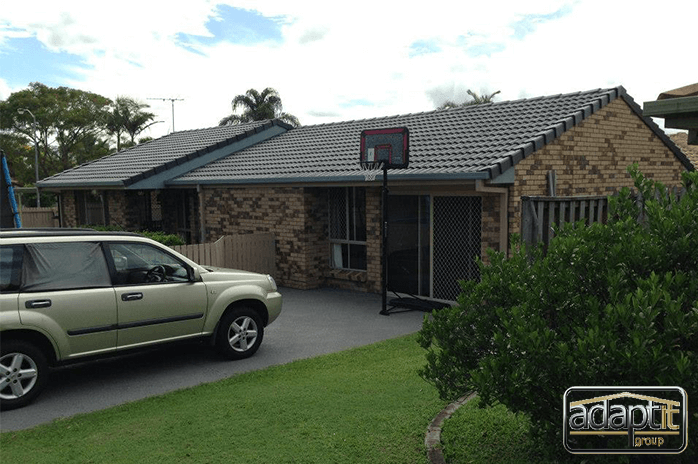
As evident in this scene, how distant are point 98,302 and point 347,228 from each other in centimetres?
760

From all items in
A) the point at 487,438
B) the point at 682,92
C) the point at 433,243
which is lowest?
the point at 487,438

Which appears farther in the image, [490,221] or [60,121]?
[60,121]

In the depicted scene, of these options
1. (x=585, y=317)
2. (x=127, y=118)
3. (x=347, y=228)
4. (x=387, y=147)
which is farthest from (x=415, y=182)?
(x=127, y=118)

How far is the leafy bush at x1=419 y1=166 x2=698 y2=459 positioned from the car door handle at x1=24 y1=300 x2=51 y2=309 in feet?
14.7

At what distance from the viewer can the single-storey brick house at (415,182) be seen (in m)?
11.2

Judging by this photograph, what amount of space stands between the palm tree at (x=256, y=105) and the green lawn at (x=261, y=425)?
128 ft

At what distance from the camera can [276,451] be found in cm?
489

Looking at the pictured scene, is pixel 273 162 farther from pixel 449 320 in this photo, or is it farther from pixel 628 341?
pixel 628 341

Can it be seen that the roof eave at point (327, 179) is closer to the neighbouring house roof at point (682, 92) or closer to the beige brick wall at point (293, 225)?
the beige brick wall at point (293, 225)

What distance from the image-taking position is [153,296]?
736cm

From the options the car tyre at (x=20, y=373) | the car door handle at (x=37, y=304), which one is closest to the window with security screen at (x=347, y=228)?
the car door handle at (x=37, y=304)

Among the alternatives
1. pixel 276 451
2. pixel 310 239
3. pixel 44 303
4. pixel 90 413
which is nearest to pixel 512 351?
pixel 276 451

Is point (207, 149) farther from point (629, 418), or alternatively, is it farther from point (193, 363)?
point (629, 418)

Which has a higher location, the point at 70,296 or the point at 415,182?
the point at 415,182
